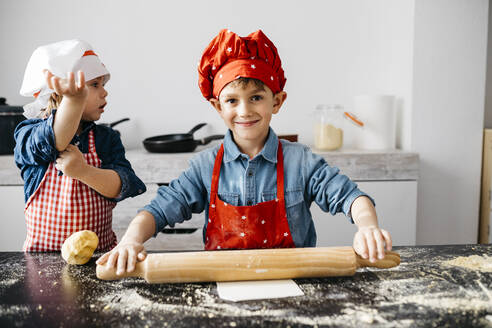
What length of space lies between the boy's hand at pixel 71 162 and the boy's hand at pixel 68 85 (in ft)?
0.63

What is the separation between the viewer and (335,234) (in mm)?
1881

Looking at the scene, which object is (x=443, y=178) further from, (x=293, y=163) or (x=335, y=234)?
(x=293, y=163)

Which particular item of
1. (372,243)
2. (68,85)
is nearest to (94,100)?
(68,85)

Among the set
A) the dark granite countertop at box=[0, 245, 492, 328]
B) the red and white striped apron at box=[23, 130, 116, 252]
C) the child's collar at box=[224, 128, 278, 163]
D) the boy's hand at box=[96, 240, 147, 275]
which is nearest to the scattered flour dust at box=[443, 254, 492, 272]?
the dark granite countertop at box=[0, 245, 492, 328]

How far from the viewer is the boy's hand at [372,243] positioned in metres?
0.74

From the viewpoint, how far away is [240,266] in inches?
28.8

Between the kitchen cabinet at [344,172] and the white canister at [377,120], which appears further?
the white canister at [377,120]

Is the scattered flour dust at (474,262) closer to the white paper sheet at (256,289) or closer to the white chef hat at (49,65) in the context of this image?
the white paper sheet at (256,289)

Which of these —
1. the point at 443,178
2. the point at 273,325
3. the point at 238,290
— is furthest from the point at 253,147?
the point at 443,178

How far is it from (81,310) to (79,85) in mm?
424

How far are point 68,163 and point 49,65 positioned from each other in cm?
25

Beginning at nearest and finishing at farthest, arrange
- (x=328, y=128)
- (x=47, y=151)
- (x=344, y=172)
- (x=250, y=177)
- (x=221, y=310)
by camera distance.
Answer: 1. (x=221, y=310)
2. (x=47, y=151)
3. (x=250, y=177)
4. (x=344, y=172)
5. (x=328, y=128)

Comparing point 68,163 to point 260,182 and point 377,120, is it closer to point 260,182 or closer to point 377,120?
point 260,182

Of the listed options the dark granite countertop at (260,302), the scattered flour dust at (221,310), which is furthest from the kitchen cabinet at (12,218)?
the scattered flour dust at (221,310)
